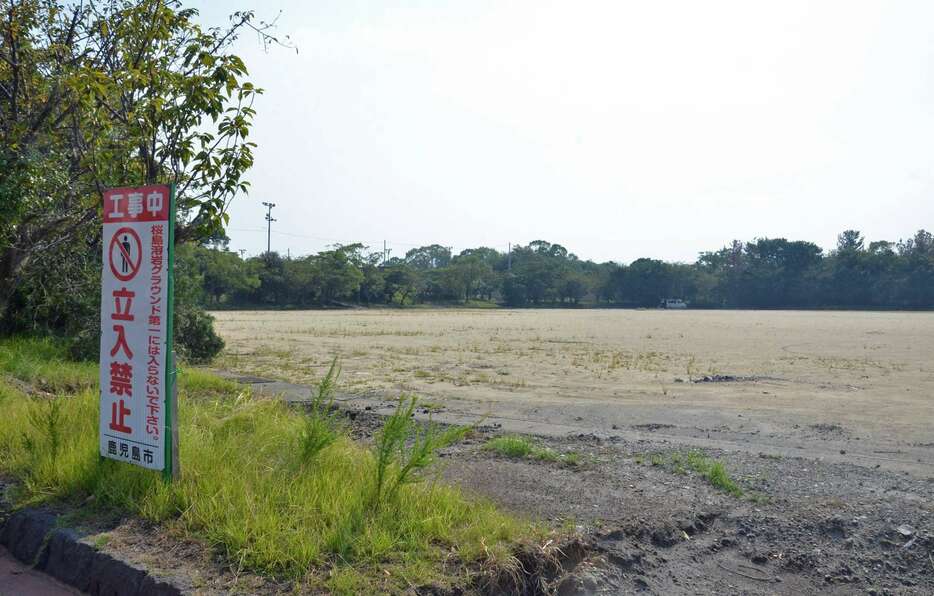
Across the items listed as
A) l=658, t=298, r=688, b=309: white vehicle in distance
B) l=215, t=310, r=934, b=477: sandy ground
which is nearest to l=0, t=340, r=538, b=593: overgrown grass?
l=215, t=310, r=934, b=477: sandy ground

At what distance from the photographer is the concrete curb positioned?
3785 millimetres

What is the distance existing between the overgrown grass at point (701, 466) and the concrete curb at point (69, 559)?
4.09 m

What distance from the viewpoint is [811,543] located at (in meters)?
4.75

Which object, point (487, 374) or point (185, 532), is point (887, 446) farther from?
point (487, 374)

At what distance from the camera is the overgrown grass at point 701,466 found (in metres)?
5.81

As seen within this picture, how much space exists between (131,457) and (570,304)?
103 meters

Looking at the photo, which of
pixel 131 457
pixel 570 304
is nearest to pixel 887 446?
pixel 131 457

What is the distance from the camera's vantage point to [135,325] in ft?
15.3

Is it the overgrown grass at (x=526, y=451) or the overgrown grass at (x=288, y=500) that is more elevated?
the overgrown grass at (x=288, y=500)

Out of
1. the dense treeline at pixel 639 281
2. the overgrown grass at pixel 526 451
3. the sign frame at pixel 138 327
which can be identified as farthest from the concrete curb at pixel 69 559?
the dense treeline at pixel 639 281

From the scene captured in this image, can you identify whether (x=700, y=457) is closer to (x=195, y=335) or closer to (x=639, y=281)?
(x=195, y=335)

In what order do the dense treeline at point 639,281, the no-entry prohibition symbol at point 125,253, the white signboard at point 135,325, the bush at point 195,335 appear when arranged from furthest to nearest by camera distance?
the dense treeline at point 639,281 < the bush at point 195,335 < the no-entry prohibition symbol at point 125,253 < the white signboard at point 135,325

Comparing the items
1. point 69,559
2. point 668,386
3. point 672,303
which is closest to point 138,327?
point 69,559

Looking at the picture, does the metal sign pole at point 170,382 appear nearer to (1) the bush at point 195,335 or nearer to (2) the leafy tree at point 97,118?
(2) the leafy tree at point 97,118
